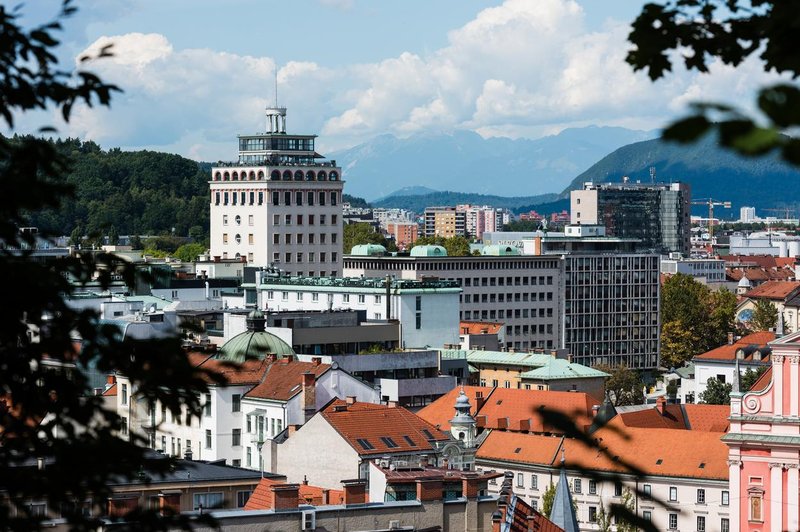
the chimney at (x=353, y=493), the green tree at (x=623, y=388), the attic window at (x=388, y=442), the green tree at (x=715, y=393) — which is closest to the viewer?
the chimney at (x=353, y=493)

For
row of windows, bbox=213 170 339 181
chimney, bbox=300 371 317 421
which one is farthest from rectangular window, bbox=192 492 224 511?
row of windows, bbox=213 170 339 181

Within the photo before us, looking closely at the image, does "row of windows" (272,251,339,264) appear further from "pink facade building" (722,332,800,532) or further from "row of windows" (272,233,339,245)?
"pink facade building" (722,332,800,532)

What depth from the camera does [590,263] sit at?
604ft

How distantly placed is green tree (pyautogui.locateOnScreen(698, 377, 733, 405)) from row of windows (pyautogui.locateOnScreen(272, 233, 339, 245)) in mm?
54259

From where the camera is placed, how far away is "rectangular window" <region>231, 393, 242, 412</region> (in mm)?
84812

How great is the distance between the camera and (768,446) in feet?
250

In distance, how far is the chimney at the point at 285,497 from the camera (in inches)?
1873

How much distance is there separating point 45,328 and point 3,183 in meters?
1.32

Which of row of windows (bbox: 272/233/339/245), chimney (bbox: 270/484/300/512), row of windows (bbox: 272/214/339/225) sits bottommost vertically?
chimney (bbox: 270/484/300/512)

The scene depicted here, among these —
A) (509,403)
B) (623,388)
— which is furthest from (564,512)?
(623,388)

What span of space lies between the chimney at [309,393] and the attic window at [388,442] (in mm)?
8685

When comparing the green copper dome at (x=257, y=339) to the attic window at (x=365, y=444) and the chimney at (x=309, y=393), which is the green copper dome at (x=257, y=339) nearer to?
the chimney at (x=309, y=393)

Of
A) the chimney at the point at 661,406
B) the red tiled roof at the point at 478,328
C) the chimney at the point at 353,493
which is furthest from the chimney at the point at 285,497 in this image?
the red tiled roof at the point at 478,328

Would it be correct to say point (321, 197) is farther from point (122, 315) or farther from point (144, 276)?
point (144, 276)
